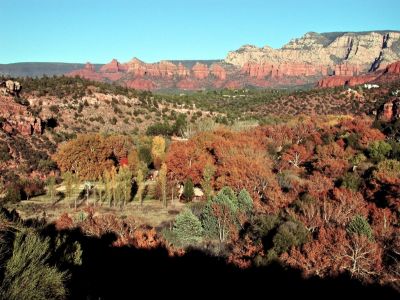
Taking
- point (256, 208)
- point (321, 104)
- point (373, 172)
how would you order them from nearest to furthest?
point (256, 208), point (373, 172), point (321, 104)

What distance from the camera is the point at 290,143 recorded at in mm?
71062

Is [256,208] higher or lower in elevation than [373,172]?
lower

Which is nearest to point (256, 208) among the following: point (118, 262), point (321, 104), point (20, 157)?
point (118, 262)

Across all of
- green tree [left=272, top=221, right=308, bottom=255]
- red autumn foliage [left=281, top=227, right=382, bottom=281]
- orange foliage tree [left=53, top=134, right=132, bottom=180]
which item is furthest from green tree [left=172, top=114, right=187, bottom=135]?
red autumn foliage [left=281, top=227, right=382, bottom=281]

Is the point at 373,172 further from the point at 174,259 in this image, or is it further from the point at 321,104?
the point at 321,104

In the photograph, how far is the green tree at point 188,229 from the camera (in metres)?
34.1

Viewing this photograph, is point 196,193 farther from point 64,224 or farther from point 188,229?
point 64,224

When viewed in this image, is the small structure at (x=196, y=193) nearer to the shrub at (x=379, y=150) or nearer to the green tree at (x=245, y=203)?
the green tree at (x=245, y=203)

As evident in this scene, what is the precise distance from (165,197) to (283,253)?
2518cm

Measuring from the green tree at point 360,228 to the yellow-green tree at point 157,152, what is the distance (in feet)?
126

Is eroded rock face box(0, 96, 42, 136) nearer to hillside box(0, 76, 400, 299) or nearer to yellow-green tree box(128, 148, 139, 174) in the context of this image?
hillside box(0, 76, 400, 299)

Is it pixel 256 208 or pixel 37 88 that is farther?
pixel 37 88

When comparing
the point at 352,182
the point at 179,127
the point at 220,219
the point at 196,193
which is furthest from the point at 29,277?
the point at 179,127

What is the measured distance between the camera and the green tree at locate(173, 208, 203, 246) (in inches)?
1344
